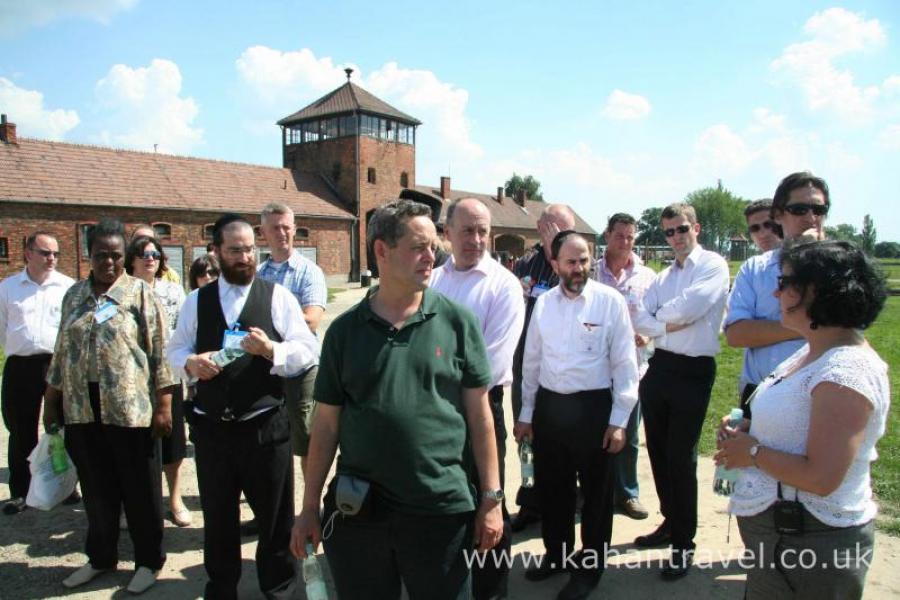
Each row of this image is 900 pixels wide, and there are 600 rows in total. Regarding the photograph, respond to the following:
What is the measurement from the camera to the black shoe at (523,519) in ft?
14.7

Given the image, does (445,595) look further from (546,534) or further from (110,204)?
(110,204)

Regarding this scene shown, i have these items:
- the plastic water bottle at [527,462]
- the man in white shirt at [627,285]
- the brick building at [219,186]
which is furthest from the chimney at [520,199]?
the plastic water bottle at [527,462]

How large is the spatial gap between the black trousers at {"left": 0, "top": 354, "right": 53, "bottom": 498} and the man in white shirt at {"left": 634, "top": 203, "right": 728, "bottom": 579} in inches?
187

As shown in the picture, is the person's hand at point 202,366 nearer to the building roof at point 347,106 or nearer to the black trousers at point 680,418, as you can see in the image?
the black trousers at point 680,418

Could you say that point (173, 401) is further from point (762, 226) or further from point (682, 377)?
point (762, 226)

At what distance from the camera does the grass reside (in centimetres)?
443

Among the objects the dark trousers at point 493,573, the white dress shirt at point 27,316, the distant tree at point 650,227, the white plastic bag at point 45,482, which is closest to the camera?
the dark trousers at point 493,573

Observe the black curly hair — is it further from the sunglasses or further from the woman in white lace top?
the sunglasses

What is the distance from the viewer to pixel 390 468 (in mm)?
2240

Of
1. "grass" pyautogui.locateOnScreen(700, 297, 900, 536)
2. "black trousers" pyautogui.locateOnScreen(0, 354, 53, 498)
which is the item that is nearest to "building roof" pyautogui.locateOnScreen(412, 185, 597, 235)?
"grass" pyautogui.locateOnScreen(700, 297, 900, 536)

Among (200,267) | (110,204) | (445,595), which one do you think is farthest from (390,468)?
(110,204)

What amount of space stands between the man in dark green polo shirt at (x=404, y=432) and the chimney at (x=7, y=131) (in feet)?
104

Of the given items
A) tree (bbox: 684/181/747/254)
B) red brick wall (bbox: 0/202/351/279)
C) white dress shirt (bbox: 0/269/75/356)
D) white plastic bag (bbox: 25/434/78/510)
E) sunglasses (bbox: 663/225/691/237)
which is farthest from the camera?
tree (bbox: 684/181/747/254)

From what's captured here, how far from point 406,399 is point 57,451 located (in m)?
2.95
